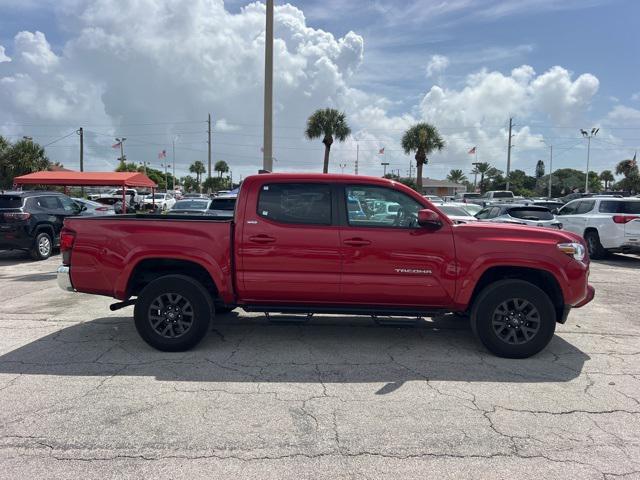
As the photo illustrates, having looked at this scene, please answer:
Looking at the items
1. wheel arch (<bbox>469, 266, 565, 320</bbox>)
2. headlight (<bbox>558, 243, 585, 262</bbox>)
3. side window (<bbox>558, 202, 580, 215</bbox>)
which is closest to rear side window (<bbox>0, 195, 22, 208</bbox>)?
wheel arch (<bbox>469, 266, 565, 320</bbox>)

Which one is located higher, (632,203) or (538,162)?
(538,162)

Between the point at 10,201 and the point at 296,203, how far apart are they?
Answer: 402 inches

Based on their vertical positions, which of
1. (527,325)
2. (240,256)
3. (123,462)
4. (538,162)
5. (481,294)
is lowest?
(123,462)

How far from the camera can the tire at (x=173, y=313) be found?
516 centimetres

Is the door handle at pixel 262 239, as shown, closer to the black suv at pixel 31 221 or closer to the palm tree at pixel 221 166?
the black suv at pixel 31 221

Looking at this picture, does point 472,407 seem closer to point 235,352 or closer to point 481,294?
point 481,294

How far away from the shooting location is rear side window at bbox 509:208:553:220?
14.2 meters

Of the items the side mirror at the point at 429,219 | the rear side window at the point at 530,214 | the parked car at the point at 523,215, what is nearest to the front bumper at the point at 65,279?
the side mirror at the point at 429,219

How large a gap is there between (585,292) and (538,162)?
128 metres

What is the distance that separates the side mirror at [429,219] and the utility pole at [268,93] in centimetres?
811

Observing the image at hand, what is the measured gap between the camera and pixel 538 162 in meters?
121

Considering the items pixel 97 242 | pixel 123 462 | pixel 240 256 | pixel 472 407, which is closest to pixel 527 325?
pixel 472 407

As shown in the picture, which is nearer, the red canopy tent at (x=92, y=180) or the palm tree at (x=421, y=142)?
the red canopy tent at (x=92, y=180)

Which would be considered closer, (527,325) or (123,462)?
(123,462)
